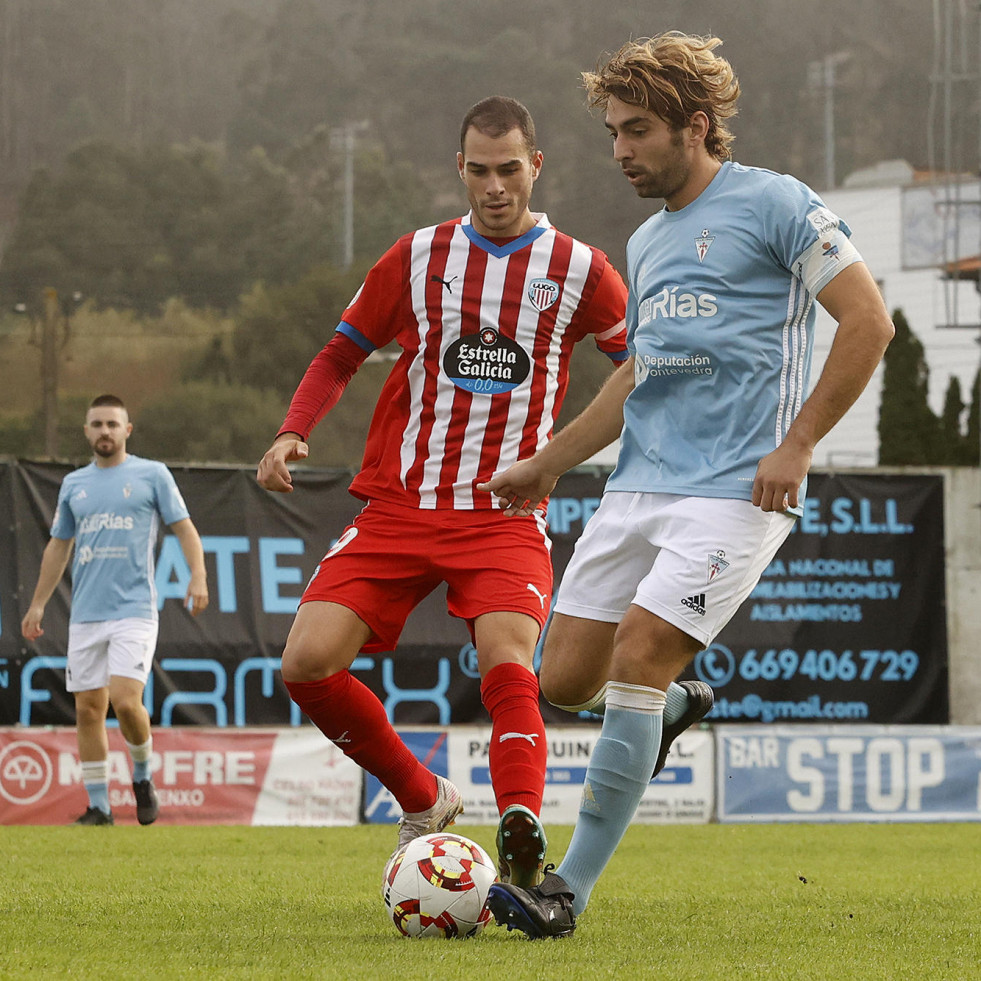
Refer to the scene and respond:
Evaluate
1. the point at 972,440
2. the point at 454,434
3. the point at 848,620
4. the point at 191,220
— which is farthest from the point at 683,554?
the point at 191,220

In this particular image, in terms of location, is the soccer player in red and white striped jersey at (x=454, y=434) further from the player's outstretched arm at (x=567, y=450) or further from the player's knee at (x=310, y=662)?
the player's outstretched arm at (x=567, y=450)

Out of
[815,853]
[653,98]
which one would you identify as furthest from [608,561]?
[815,853]

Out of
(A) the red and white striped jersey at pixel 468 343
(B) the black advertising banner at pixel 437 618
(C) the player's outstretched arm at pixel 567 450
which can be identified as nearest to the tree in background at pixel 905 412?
(B) the black advertising banner at pixel 437 618

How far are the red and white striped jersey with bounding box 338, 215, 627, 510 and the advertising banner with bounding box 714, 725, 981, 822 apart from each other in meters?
6.60

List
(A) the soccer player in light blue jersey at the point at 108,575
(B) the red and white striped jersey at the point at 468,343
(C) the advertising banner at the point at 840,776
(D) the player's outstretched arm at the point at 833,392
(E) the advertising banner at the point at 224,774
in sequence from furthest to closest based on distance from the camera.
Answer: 1. (C) the advertising banner at the point at 840,776
2. (E) the advertising banner at the point at 224,774
3. (A) the soccer player in light blue jersey at the point at 108,575
4. (B) the red and white striped jersey at the point at 468,343
5. (D) the player's outstretched arm at the point at 833,392

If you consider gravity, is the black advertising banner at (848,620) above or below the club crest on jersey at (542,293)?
below

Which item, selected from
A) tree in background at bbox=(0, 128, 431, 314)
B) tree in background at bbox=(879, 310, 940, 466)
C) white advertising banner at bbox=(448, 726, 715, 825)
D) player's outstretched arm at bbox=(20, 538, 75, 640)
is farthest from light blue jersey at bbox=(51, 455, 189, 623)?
tree in background at bbox=(0, 128, 431, 314)

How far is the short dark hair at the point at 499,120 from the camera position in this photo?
4770mm

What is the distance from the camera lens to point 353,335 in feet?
16.8

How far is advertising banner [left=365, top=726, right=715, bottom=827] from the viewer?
10695 mm

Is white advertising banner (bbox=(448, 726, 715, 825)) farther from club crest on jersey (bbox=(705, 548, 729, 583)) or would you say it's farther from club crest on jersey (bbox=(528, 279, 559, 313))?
club crest on jersey (bbox=(705, 548, 729, 583))

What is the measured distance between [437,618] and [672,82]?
29.7ft

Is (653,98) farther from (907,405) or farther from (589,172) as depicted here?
(589,172)

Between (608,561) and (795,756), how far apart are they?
7515 millimetres
